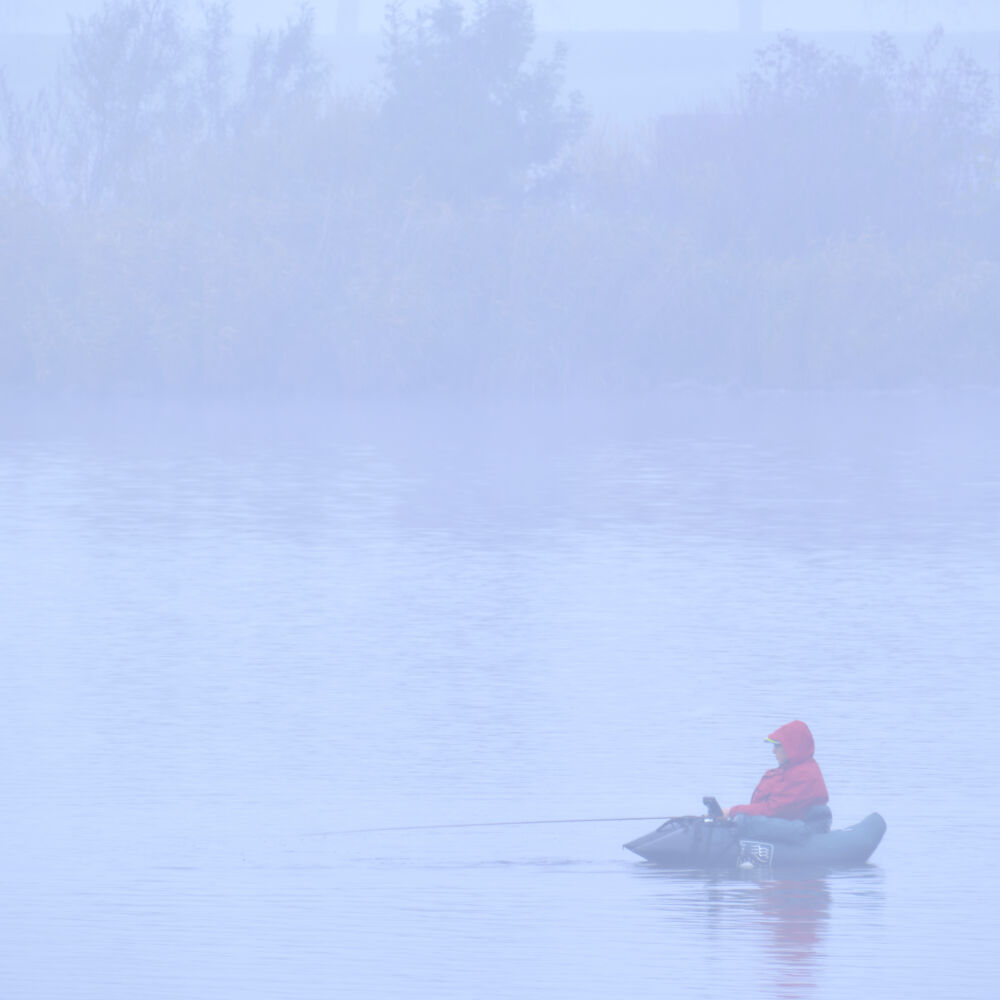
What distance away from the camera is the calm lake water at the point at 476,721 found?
10180 mm

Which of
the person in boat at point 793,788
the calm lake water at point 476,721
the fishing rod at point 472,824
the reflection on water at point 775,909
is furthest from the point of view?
the fishing rod at point 472,824

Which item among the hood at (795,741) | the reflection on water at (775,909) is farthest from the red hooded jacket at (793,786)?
the reflection on water at (775,909)

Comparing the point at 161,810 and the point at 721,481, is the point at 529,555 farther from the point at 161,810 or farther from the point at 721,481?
the point at 161,810

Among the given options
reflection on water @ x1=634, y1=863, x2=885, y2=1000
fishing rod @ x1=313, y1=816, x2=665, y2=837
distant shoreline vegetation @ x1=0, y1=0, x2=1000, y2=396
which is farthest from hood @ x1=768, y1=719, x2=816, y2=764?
distant shoreline vegetation @ x1=0, y1=0, x2=1000, y2=396

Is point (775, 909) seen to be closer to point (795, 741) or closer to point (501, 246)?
point (795, 741)

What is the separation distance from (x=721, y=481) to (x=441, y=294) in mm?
13568

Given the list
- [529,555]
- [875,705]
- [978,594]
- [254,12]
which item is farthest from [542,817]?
[254,12]

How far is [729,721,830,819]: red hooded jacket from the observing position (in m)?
11.2

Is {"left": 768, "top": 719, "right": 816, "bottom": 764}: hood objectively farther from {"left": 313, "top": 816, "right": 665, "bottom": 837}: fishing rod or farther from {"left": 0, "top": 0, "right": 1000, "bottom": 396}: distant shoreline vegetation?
{"left": 0, "top": 0, "right": 1000, "bottom": 396}: distant shoreline vegetation

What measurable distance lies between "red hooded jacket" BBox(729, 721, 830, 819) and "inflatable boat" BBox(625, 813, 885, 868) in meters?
0.10

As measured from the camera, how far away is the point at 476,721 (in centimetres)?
1487

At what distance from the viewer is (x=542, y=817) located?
1241 centimetres

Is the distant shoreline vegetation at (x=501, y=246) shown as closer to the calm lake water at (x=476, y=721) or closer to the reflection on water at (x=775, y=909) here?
the calm lake water at (x=476, y=721)

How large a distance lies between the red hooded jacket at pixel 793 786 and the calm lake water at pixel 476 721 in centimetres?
34
